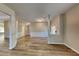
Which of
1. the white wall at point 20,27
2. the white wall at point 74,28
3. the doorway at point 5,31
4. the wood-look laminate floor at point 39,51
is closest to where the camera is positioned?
the wood-look laminate floor at point 39,51

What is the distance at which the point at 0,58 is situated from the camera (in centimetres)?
171

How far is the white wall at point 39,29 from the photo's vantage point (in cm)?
1470

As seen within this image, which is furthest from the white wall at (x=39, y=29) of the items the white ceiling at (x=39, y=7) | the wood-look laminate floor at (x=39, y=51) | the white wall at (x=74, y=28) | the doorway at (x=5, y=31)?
the white wall at (x=74, y=28)

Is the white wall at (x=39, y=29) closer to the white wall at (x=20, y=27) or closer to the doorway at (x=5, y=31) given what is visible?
the white wall at (x=20, y=27)

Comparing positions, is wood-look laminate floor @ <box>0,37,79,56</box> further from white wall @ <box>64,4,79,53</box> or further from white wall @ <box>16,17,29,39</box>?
white wall @ <box>16,17,29,39</box>

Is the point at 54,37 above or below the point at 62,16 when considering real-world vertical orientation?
below

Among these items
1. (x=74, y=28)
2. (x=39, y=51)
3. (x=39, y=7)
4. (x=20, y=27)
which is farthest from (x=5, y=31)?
(x=74, y=28)

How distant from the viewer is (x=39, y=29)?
14711mm

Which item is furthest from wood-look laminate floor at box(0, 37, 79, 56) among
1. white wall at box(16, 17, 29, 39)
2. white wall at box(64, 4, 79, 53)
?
white wall at box(16, 17, 29, 39)

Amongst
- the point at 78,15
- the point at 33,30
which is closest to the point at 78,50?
the point at 78,15

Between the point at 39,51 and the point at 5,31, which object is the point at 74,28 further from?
the point at 5,31

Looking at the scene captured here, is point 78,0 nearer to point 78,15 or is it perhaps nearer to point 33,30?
point 78,15

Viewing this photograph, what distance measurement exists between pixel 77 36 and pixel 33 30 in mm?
10267

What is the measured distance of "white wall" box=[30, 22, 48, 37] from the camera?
579 inches
